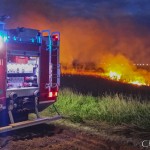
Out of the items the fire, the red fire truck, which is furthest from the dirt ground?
the fire

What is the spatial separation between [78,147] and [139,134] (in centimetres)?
180

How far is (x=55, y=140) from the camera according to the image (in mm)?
7070

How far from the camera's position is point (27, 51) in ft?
24.3

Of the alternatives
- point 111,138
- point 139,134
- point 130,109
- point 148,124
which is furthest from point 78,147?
point 130,109

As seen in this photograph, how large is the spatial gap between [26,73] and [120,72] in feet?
86.9

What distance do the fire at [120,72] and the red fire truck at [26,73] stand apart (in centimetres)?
1920

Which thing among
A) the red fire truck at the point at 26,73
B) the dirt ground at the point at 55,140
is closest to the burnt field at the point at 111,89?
the red fire truck at the point at 26,73

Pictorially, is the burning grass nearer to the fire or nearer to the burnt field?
the burnt field

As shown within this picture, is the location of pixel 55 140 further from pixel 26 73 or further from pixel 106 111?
pixel 106 111

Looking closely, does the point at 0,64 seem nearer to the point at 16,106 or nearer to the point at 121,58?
the point at 16,106

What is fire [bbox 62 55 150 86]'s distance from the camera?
29766 millimetres

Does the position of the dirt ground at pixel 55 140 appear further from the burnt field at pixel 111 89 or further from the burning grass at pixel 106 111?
the burnt field at pixel 111 89

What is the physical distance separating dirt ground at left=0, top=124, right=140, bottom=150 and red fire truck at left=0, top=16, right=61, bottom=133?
360mm

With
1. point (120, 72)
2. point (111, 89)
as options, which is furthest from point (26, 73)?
point (120, 72)
